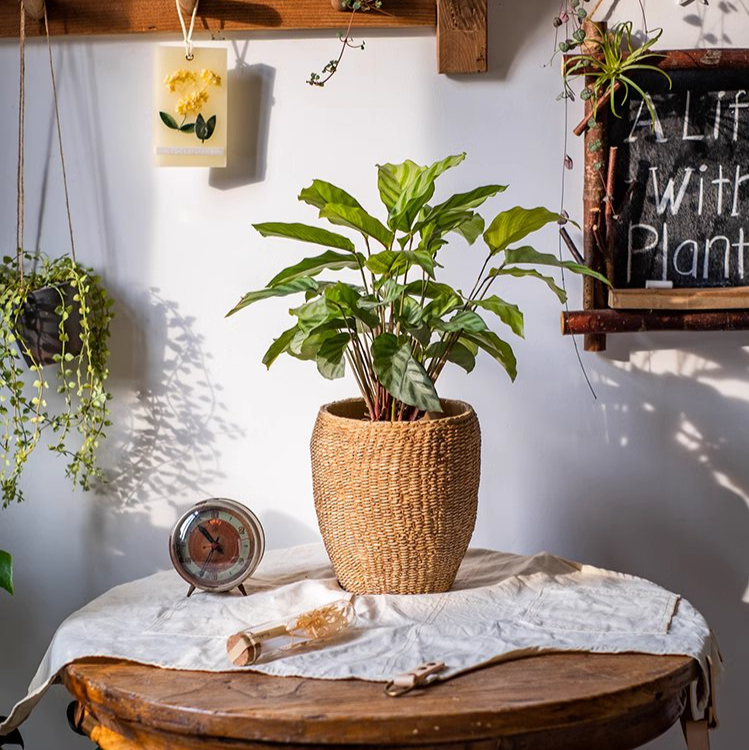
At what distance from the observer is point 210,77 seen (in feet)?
5.65

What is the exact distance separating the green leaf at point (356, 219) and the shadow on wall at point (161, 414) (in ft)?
1.82

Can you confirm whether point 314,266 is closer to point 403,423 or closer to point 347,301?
point 347,301

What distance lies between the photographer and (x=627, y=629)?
4.34 feet

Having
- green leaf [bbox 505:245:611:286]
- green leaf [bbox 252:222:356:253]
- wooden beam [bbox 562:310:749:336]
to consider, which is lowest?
wooden beam [bbox 562:310:749:336]

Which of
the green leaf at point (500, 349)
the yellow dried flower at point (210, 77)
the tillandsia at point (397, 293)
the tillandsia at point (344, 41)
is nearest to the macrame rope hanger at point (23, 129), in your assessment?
the yellow dried flower at point (210, 77)

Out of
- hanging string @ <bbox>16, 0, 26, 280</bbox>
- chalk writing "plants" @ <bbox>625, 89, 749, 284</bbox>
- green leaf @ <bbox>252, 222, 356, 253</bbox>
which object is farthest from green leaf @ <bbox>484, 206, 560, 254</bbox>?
hanging string @ <bbox>16, 0, 26, 280</bbox>

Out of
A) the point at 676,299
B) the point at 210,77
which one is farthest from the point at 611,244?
the point at 210,77

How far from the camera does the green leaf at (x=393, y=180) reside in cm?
146

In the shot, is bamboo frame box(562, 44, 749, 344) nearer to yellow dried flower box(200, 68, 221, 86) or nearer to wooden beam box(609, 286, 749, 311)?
wooden beam box(609, 286, 749, 311)

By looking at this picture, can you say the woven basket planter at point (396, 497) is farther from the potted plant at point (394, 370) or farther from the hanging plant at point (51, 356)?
the hanging plant at point (51, 356)

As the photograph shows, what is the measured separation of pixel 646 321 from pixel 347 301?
24.9 inches

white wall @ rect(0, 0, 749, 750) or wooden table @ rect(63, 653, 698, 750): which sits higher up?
white wall @ rect(0, 0, 749, 750)

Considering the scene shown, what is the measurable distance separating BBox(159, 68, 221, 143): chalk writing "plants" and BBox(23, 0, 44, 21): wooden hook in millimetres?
265

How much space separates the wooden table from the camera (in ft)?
3.58
